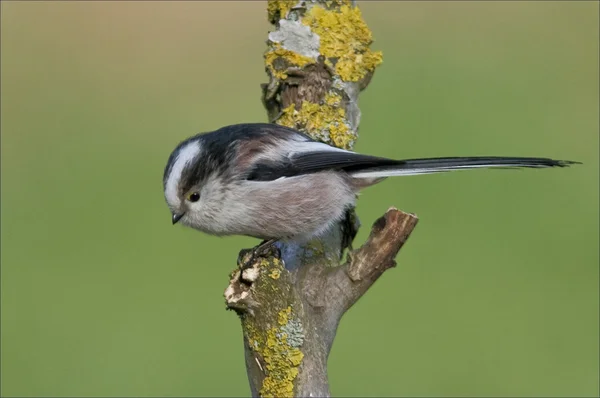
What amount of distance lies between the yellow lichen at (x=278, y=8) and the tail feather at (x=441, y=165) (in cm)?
94

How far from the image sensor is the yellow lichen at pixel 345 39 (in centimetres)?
423

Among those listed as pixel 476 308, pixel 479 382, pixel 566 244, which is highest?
pixel 566 244

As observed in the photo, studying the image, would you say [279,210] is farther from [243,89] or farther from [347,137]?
[243,89]

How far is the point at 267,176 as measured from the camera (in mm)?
3883

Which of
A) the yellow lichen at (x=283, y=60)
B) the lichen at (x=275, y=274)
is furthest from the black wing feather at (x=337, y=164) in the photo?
the lichen at (x=275, y=274)

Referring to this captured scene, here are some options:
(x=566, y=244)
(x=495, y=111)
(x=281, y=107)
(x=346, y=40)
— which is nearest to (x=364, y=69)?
(x=346, y=40)

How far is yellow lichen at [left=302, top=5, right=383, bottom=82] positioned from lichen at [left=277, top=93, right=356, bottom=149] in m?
0.17

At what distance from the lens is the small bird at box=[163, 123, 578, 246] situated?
3.78 meters

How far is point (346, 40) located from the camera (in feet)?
14.1

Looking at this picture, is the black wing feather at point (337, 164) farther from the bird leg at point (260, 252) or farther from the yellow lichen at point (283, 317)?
the yellow lichen at point (283, 317)

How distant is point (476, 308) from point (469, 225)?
782 mm

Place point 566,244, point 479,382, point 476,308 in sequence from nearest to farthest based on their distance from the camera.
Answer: point 479,382 → point 476,308 → point 566,244

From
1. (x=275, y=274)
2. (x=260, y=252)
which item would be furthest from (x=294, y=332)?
(x=260, y=252)

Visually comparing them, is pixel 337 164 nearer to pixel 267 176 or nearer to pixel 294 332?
pixel 267 176
